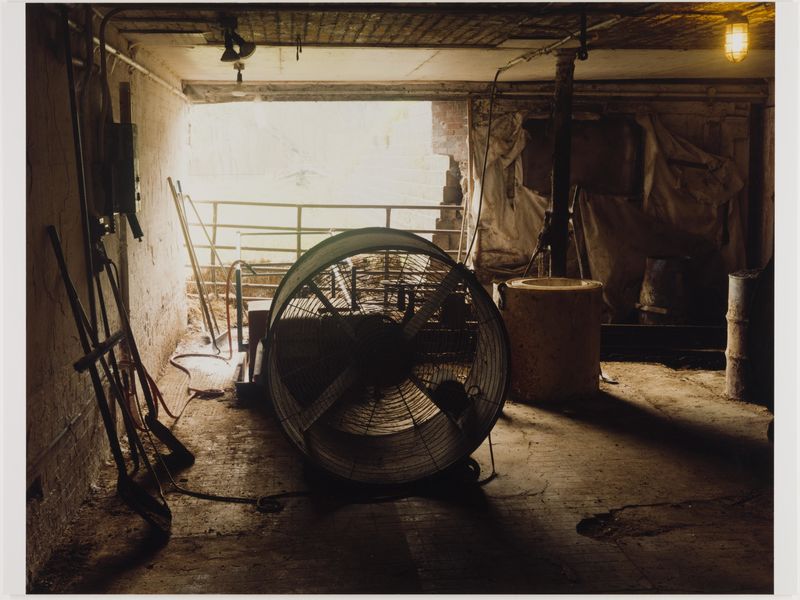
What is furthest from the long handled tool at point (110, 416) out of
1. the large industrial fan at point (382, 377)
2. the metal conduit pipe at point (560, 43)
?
the metal conduit pipe at point (560, 43)

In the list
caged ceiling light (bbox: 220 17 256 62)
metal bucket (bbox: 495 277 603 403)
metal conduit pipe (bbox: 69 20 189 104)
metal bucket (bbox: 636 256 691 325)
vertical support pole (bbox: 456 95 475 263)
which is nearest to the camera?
metal conduit pipe (bbox: 69 20 189 104)

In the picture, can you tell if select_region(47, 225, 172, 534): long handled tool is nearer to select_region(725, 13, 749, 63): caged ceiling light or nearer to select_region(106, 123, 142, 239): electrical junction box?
select_region(106, 123, 142, 239): electrical junction box

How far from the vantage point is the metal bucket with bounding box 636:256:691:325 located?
920 cm

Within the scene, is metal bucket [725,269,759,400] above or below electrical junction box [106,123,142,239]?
below

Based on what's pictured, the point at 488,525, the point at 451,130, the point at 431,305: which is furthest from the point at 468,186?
the point at 488,525

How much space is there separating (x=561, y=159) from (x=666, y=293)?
2.63 metres

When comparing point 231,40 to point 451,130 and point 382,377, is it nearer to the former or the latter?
point 382,377

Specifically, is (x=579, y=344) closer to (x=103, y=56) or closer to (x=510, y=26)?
(x=510, y=26)

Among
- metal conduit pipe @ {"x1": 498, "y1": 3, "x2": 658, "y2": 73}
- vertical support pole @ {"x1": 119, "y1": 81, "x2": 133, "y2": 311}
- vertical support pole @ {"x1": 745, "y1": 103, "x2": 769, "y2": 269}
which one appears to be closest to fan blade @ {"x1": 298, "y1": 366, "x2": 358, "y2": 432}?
vertical support pole @ {"x1": 119, "y1": 81, "x2": 133, "y2": 311}

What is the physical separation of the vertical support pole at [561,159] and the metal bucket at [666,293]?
2.16m

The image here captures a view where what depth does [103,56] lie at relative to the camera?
5.44 metres

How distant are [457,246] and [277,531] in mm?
7416

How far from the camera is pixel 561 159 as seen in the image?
7707 mm

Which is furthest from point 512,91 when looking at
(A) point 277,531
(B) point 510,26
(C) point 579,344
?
(A) point 277,531
